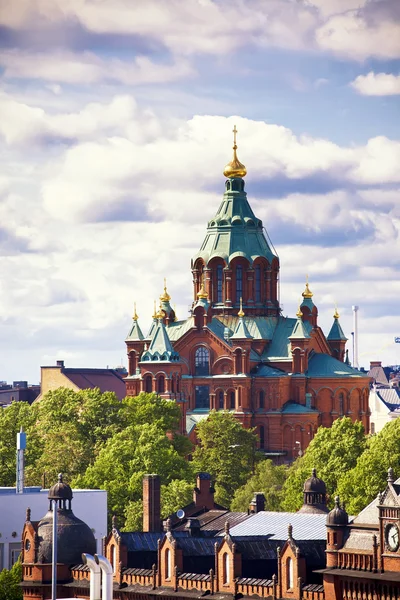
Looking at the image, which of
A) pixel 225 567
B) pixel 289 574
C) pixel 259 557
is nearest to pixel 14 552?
pixel 259 557

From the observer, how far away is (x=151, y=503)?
15450 centimetres

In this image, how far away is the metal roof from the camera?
13338 cm

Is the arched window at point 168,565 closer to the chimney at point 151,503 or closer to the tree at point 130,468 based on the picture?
the chimney at point 151,503

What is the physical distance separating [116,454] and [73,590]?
195 ft

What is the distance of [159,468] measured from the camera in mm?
190750

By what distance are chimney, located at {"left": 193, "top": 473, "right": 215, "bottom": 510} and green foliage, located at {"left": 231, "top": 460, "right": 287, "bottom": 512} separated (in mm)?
13784

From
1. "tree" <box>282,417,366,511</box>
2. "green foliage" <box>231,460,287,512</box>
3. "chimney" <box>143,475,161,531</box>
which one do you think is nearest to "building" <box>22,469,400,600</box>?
"chimney" <box>143,475,161,531</box>

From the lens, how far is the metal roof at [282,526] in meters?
133

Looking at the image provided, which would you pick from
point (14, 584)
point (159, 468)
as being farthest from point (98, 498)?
point (159, 468)

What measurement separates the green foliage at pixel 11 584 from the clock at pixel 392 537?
29.6m

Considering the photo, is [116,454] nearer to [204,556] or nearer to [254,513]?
[254,513]

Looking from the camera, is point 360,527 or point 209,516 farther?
point 209,516

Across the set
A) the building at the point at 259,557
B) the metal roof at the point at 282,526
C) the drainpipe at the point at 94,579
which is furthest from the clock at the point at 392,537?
the metal roof at the point at 282,526

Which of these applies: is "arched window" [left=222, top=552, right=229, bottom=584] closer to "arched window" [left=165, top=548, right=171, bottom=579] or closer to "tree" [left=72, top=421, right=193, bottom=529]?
"arched window" [left=165, top=548, right=171, bottom=579]
